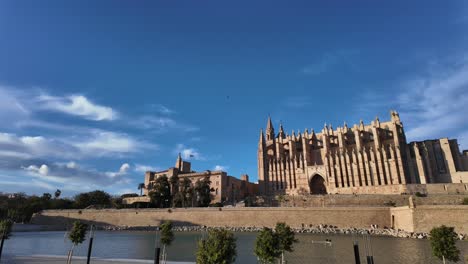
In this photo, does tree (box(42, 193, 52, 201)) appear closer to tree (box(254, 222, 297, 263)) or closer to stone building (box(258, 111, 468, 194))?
stone building (box(258, 111, 468, 194))

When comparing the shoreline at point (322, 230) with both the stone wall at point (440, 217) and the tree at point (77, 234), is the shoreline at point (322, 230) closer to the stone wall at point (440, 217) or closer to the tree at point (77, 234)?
the stone wall at point (440, 217)

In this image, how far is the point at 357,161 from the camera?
58406mm

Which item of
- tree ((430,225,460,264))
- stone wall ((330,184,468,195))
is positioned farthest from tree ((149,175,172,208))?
tree ((430,225,460,264))

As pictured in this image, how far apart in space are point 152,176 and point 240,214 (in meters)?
39.2

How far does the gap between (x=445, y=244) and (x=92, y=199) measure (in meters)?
70.5

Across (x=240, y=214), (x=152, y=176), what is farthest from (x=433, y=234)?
(x=152, y=176)

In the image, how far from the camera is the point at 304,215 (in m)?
40.6

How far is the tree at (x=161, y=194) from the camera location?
56.9 m

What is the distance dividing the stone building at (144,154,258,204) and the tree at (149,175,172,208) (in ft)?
28.6

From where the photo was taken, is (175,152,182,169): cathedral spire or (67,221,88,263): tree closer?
(67,221,88,263): tree

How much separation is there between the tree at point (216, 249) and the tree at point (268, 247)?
2.17m

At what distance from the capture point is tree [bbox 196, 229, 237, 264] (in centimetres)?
882

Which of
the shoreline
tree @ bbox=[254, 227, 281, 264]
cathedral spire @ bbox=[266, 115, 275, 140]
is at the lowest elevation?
the shoreline

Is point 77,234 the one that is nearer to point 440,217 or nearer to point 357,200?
point 440,217
